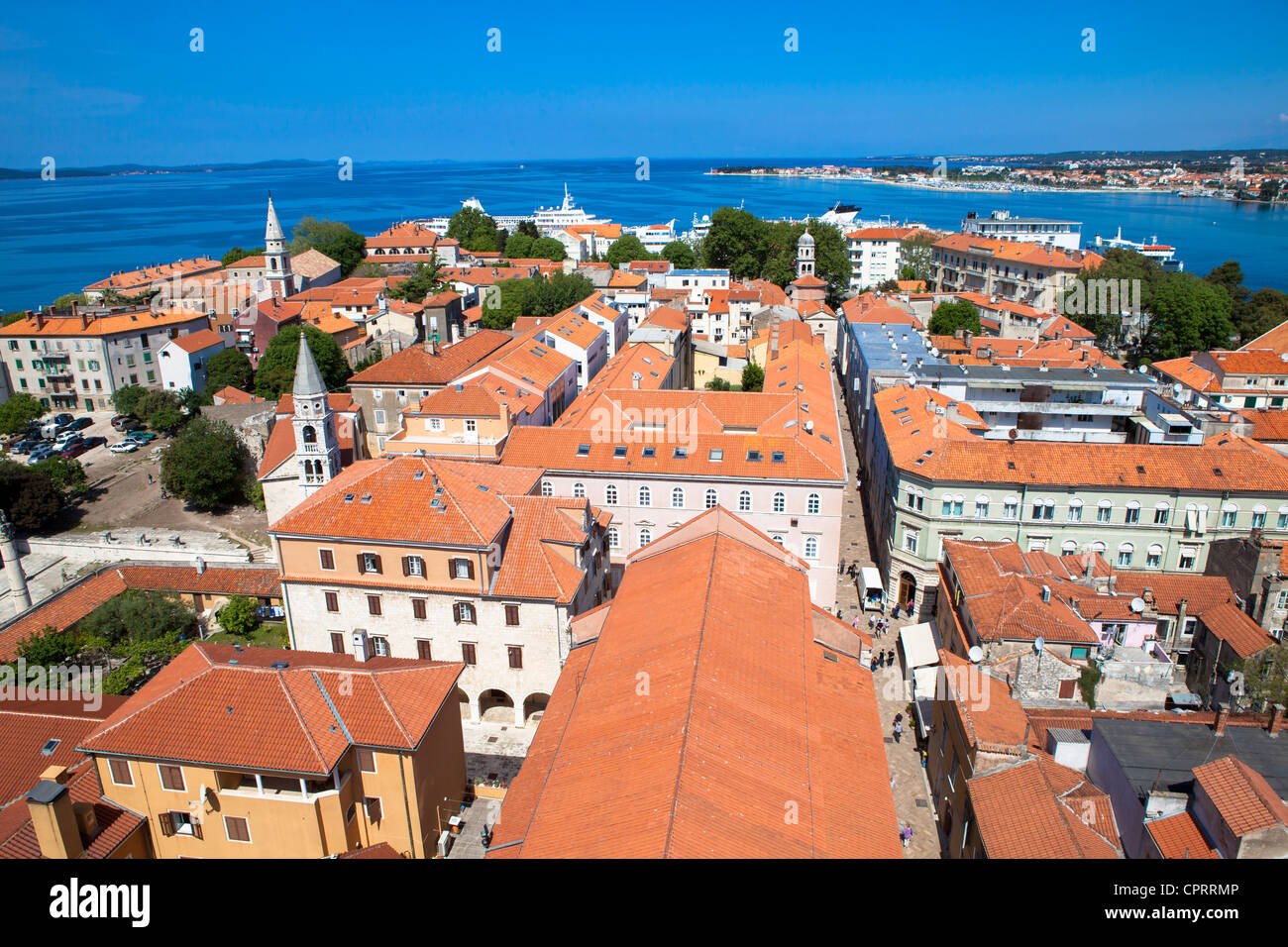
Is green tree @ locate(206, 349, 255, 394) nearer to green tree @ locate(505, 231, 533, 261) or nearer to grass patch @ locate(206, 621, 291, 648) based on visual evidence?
grass patch @ locate(206, 621, 291, 648)

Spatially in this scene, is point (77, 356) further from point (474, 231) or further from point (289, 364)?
point (474, 231)

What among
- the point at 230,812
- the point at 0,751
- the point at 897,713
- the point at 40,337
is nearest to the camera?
the point at 230,812

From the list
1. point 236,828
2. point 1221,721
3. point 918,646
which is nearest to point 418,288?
point 918,646

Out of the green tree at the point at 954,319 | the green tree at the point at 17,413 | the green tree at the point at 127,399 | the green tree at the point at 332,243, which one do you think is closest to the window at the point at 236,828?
the green tree at the point at 127,399

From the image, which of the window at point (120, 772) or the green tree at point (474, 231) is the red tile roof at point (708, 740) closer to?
the window at point (120, 772)

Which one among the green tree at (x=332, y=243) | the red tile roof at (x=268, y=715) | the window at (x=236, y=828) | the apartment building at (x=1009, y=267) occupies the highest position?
the green tree at (x=332, y=243)

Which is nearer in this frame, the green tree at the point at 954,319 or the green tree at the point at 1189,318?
the green tree at the point at 1189,318

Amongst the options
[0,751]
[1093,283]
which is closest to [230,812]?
[0,751]
